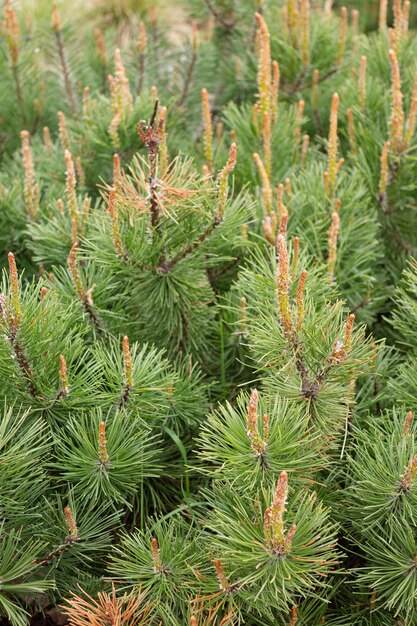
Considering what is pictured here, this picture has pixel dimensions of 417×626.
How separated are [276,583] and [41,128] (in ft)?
4.49

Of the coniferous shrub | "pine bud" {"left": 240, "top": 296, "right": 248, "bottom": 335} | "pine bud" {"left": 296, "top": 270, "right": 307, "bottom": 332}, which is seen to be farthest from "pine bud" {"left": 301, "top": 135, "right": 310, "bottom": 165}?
"pine bud" {"left": 296, "top": 270, "right": 307, "bottom": 332}

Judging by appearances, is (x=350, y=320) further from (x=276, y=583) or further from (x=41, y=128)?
(x=41, y=128)

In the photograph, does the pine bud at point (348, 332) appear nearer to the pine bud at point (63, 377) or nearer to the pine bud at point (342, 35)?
the pine bud at point (63, 377)

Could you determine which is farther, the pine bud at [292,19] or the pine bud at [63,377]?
the pine bud at [292,19]

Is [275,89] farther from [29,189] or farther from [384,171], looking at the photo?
[29,189]

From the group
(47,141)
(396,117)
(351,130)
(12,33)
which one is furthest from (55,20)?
(396,117)

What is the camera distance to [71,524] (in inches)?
39.9

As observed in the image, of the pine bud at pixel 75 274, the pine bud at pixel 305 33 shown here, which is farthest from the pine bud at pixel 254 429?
the pine bud at pixel 305 33

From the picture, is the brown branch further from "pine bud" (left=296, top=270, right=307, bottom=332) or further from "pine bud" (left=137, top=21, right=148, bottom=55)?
"pine bud" (left=137, top=21, right=148, bottom=55)

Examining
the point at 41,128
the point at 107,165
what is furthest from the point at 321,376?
the point at 41,128

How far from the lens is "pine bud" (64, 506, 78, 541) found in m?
0.99

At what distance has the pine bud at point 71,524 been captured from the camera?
0.99m

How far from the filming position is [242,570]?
2.99 ft

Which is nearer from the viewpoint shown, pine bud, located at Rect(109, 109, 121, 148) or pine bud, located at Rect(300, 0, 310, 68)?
pine bud, located at Rect(109, 109, 121, 148)
